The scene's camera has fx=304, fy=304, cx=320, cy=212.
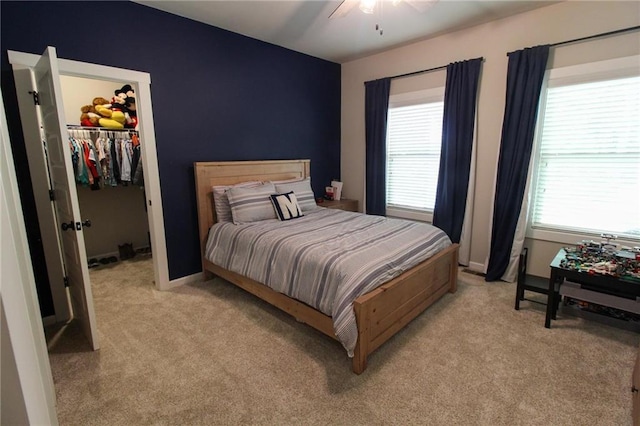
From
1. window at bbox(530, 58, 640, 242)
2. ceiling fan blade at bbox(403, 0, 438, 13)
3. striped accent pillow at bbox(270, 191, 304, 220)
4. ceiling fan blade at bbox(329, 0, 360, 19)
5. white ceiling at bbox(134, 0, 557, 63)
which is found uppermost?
white ceiling at bbox(134, 0, 557, 63)

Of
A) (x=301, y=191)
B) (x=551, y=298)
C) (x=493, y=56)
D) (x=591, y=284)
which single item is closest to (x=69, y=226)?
(x=301, y=191)

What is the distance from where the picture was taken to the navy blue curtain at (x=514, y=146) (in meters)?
2.90

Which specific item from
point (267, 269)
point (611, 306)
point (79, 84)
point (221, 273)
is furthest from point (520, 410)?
point (79, 84)

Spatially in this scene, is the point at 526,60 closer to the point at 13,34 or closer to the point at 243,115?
the point at 243,115

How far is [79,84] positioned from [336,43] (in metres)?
3.21

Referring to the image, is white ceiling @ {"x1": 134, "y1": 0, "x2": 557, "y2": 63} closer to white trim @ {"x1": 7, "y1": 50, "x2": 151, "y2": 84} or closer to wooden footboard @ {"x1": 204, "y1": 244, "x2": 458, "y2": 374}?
white trim @ {"x1": 7, "y1": 50, "x2": 151, "y2": 84}

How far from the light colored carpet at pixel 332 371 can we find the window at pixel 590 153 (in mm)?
994

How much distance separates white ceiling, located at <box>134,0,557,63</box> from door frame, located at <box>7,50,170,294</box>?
0.68 m

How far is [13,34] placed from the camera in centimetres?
221

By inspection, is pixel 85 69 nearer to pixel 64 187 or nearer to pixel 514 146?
pixel 64 187

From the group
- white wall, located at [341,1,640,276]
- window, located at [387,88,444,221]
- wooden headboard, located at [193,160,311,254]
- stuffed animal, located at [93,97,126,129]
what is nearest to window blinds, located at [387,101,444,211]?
window, located at [387,88,444,221]

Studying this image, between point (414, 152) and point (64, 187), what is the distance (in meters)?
3.60

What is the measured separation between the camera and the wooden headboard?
10.6 feet

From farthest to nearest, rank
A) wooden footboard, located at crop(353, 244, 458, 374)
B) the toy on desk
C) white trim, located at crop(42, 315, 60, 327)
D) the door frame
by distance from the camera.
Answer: white trim, located at crop(42, 315, 60, 327) → the door frame → the toy on desk → wooden footboard, located at crop(353, 244, 458, 374)
